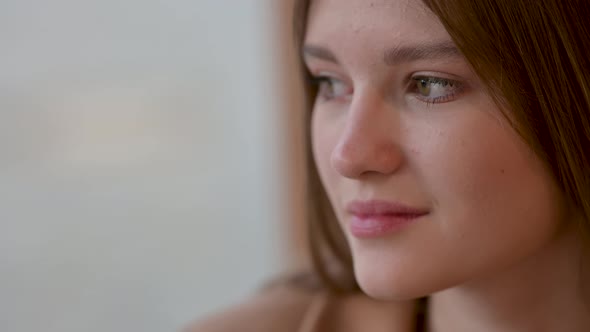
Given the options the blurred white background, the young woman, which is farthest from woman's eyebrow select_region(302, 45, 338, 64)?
the blurred white background

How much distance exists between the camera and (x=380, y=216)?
Result: 986mm

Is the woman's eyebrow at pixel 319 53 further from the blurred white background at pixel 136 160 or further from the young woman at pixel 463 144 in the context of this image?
the blurred white background at pixel 136 160

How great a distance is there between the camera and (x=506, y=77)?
91cm

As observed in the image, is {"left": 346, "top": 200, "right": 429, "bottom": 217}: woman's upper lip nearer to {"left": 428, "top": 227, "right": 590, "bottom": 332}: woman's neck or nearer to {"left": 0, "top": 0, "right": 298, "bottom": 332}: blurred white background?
{"left": 428, "top": 227, "right": 590, "bottom": 332}: woman's neck

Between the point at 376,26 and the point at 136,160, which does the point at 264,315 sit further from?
the point at 136,160

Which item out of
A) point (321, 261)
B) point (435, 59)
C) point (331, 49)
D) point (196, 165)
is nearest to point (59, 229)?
point (196, 165)

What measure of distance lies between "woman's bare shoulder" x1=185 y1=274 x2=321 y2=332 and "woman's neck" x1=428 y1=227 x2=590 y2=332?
30 centimetres

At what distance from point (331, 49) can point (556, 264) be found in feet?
1.35

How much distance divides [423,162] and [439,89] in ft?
0.29

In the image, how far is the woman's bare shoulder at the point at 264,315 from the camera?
4.08ft

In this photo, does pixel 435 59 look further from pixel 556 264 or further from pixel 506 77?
pixel 556 264

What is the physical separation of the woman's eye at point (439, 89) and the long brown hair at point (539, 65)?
→ 0.14ft

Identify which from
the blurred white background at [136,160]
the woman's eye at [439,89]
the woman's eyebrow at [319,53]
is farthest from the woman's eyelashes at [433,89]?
the blurred white background at [136,160]

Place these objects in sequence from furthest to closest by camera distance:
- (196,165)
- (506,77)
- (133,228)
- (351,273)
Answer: (196,165) < (133,228) < (351,273) < (506,77)
